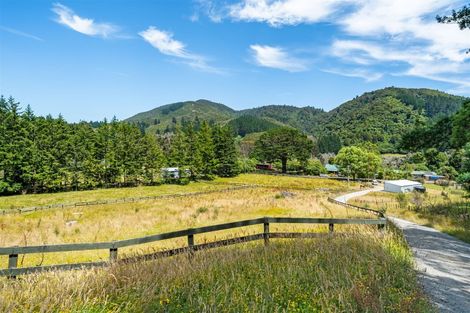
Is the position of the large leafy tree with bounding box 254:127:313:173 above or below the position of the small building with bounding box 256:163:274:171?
above

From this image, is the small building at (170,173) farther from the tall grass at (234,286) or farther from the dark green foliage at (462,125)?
the tall grass at (234,286)

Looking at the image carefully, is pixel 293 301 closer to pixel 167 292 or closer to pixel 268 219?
pixel 167 292

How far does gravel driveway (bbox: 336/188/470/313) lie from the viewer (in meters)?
6.76

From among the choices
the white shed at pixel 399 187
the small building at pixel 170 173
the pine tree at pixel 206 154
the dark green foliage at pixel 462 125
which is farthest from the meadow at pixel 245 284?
the small building at pixel 170 173

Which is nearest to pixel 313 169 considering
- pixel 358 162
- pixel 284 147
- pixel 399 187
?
pixel 284 147

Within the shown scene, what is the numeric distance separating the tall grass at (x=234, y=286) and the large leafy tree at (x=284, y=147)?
345ft

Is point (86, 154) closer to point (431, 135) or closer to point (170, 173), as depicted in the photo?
point (170, 173)

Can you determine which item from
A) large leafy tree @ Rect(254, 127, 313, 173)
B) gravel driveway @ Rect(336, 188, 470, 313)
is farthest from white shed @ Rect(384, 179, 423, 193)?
gravel driveway @ Rect(336, 188, 470, 313)

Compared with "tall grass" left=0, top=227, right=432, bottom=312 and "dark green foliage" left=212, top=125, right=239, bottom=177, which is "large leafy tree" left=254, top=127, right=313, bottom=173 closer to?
"dark green foliage" left=212, top=125, right=239, bottom=177

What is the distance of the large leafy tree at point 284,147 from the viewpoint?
111562 mm

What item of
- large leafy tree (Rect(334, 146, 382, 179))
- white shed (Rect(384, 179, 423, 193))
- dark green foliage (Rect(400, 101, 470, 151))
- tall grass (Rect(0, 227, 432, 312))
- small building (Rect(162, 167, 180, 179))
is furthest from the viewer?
large leafy tree (Rect(334, 146, 382, 179))

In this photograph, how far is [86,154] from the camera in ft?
218

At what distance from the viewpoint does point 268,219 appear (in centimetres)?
934

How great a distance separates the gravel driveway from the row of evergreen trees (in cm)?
6302
